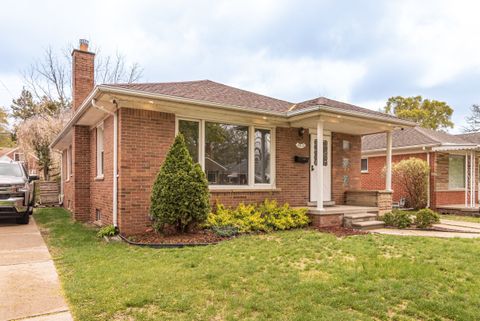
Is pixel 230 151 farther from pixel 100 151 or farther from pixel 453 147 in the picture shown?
pixel 453 147

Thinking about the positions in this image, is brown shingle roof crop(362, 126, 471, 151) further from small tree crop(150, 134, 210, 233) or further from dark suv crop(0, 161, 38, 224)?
dark suv crop(0, 161, 38, 224)

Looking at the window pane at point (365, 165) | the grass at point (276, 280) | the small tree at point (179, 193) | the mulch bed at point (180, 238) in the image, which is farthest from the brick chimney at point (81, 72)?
the window pane at point (365, 165)

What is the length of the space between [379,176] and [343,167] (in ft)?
18.4

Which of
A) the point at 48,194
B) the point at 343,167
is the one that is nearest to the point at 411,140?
the point at 343,167

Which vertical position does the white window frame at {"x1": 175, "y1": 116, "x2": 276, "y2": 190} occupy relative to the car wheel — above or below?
above

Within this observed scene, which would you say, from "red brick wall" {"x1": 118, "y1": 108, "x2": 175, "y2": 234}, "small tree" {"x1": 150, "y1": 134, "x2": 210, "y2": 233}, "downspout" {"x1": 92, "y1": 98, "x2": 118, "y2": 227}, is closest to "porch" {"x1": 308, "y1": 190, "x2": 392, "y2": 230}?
"small tree" {"x1": 150, "y1": 134, "x2": 210, "y2": 233}

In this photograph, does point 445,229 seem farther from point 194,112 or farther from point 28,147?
point 28,147

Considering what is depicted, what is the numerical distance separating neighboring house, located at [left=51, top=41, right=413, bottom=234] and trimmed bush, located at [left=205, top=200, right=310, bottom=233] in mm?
370

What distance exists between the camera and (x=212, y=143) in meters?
8.09

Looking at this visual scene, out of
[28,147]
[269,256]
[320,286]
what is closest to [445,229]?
[269,256]

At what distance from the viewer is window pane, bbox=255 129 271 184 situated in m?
8.77

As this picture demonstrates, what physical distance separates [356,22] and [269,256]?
9.58 m

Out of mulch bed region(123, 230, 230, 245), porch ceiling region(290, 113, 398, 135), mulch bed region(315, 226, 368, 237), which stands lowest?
mulch bed region(315, 226, 368, 237)

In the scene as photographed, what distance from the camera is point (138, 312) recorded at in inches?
126
